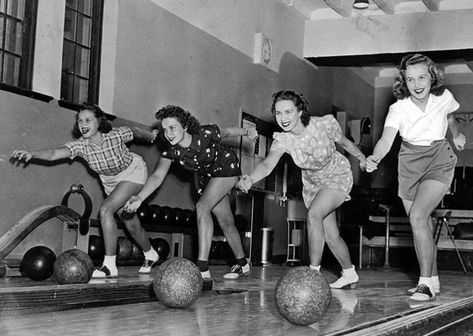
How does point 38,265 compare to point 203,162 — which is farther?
point 203,162

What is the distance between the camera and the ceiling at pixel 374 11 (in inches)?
368

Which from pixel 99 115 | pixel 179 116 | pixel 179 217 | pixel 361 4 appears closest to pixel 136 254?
pixel 179 217

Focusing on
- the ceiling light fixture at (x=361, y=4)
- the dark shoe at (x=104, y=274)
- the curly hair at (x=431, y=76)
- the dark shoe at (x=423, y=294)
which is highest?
the ceiling light fixture at (x=361, y=4)

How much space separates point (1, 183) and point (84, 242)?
2.84 feet

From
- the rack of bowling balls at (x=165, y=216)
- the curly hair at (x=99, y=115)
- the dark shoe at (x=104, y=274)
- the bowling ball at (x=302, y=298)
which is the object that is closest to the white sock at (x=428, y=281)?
the bowling ball at (x=302, y=298)

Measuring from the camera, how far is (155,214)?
6703 millimetres

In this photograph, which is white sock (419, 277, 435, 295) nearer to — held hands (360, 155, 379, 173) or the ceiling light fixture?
held hands (360, 155, 379, 173)

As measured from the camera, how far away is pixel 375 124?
1319 cm

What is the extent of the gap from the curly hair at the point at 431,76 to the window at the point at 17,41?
2.96m

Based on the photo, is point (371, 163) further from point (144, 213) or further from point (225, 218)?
point (144, 213)

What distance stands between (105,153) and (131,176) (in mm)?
258

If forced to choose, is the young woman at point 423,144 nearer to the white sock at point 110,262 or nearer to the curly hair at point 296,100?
the curly hair at point 296,100

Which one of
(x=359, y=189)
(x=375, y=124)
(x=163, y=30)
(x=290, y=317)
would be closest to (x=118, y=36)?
(x=163, y=30)

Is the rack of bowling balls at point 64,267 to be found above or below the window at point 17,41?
below
